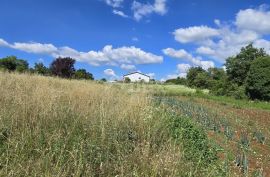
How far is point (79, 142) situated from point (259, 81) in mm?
33395

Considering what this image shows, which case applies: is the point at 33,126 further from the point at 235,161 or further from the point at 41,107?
the point at 235,161

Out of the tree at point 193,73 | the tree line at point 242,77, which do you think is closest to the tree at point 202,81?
the tree line at point 242,77

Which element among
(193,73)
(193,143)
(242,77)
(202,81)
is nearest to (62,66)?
(193,143)

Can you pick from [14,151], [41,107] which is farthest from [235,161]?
[14,151]

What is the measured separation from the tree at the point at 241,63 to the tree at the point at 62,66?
2630 centimetres

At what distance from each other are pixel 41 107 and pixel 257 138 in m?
6.42

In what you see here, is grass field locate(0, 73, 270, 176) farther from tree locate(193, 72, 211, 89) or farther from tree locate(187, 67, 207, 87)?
tree locate(187, 67, 207, 87)

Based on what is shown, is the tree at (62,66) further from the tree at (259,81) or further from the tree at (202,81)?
the tree at (202,81)

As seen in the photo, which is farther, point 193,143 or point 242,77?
point 242,77

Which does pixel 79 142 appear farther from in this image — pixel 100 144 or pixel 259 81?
pixel 259 81

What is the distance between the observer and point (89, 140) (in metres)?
5.43

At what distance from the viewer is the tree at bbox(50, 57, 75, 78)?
23.7m

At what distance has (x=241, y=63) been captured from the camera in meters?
46.5

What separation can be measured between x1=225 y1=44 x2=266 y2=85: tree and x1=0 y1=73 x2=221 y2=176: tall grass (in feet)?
132
